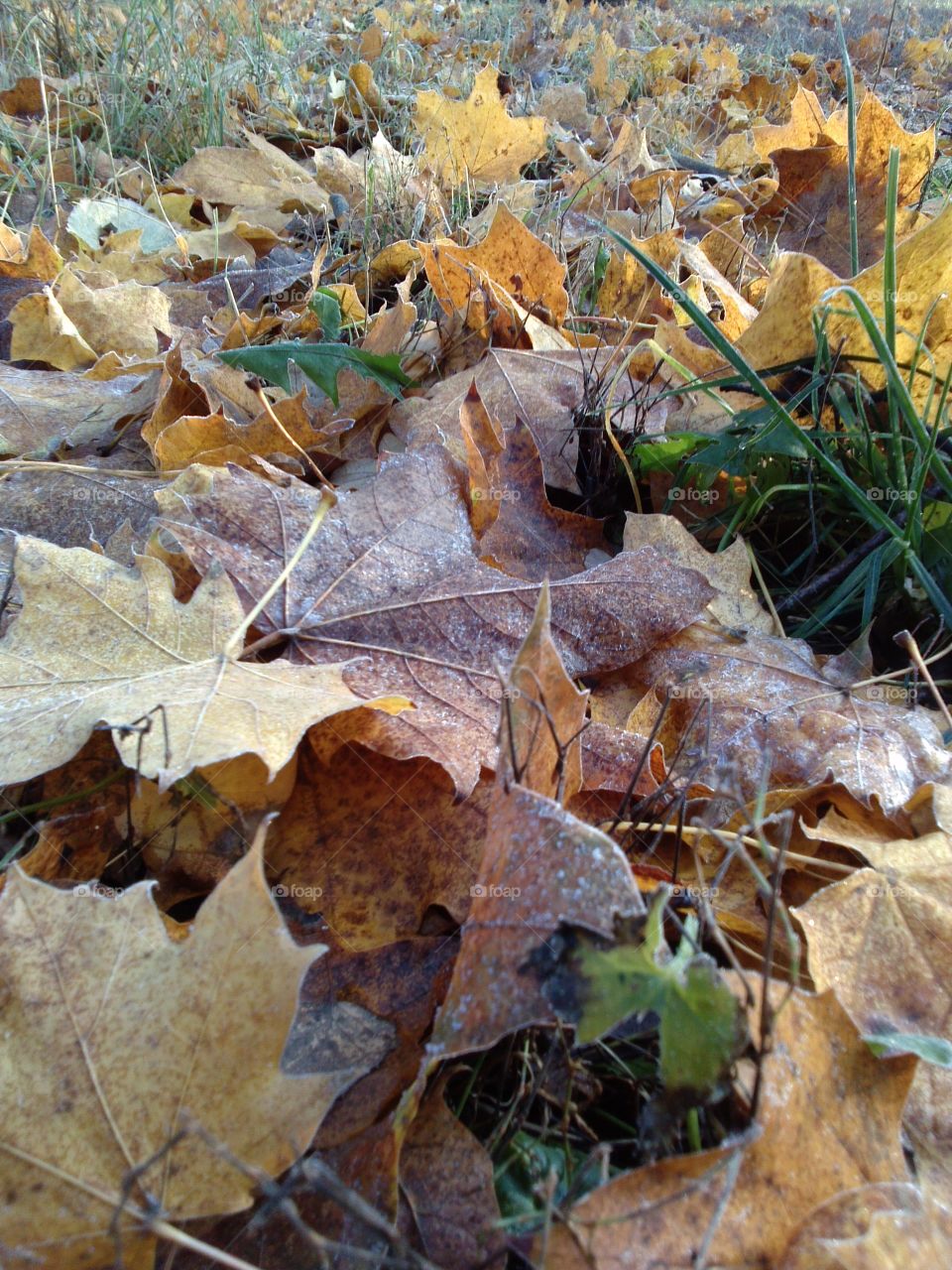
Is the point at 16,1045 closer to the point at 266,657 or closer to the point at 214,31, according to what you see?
the point at 266,657

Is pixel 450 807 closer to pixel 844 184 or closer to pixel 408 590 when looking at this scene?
pixel 408 590

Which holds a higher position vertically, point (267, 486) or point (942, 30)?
point (942, 30)

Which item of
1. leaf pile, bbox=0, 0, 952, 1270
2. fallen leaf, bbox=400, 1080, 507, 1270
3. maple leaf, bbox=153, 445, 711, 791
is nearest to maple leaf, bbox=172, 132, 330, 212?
leaf pile, bbox=0, 0, 952, 1270

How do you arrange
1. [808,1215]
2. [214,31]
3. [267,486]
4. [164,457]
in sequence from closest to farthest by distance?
[808,1215]
[267,486]
[164,457]
[214,31]

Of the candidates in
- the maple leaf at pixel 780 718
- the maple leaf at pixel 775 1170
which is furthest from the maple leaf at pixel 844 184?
the maple leaf at pixel 775 1170

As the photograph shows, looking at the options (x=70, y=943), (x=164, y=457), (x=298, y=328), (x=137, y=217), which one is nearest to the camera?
(x=70, y=943)

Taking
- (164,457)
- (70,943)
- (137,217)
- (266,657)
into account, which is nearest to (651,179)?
(137,217)
